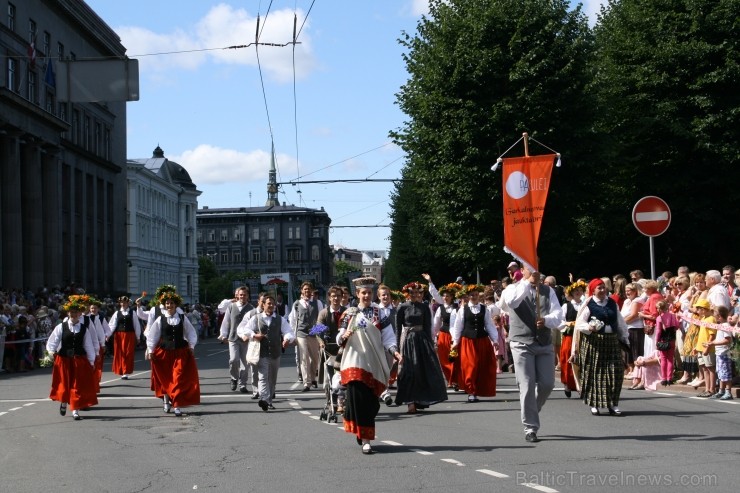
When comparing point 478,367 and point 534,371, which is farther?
point 478,367

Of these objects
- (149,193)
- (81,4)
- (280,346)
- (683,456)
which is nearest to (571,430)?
(683,456)

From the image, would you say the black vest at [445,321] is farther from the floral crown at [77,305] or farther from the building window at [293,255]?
the building window at [293,255]

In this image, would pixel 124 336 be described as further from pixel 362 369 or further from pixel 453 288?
pixel 362 369

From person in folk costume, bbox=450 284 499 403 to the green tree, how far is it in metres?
16.4

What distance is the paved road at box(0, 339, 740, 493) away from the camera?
364 inches

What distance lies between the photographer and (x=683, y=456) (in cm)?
1041

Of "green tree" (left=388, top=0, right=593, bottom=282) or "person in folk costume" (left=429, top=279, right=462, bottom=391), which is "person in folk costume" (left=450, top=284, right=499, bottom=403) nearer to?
"person in folk costume" (left=429, top=279, right=462, bottom=391)

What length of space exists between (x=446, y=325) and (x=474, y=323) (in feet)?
9.60

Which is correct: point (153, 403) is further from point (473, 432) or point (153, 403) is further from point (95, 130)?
point (95, 130)

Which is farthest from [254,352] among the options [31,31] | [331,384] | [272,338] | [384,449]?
[31,31]

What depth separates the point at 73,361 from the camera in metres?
16.6

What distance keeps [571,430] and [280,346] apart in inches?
231

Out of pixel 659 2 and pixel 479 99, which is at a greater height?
pixel 659 2

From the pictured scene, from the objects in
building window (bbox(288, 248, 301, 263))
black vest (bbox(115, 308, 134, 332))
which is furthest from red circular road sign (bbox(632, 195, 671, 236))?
building window (bbox(288, 248, 301, 263))
